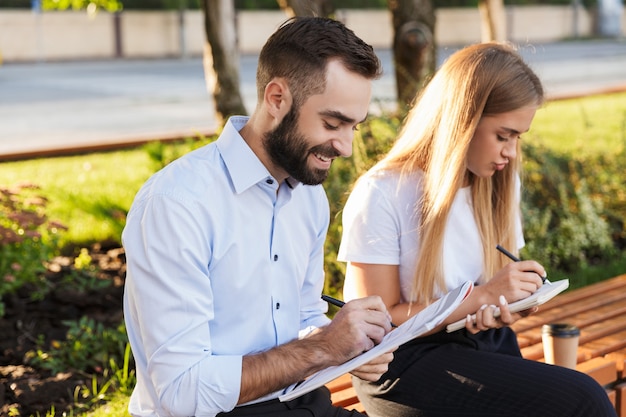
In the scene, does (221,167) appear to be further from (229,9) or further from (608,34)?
(608,34)

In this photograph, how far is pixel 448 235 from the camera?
2.96m

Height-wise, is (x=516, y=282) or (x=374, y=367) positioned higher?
(x=516, y=282)

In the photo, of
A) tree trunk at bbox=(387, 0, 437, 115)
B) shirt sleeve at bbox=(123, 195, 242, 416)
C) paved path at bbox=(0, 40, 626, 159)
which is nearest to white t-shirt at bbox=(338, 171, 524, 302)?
shirt sleeve at bbox=(123, 195, 242, 416)

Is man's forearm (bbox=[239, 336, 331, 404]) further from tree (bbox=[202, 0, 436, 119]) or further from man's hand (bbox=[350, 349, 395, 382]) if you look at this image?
tree (bbox=[202, 0, 436, 119])

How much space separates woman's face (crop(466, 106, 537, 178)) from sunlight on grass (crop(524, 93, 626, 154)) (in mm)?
3879

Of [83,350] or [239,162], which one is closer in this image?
[239,162]

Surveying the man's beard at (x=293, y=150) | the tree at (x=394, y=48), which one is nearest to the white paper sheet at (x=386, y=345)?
the man's beard at (x=293, y=150)

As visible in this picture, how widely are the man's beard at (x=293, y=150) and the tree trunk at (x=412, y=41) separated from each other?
4376 mm

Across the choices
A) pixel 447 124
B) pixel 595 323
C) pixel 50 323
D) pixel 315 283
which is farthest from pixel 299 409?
pixel 50 323

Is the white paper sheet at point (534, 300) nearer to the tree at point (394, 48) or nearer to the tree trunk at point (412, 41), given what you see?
the tree at point (394, 48)

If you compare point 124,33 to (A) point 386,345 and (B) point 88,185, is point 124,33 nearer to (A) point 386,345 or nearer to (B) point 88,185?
(B) point 88,185

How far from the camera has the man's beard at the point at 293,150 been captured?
2.24 metres

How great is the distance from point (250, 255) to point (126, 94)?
1491 centimetres

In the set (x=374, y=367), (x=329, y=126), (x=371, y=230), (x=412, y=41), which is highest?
(x=412, y=41)
